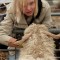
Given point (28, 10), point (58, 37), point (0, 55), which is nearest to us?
point (58, 37)

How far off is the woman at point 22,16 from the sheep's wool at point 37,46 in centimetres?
25

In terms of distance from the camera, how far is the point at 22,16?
2619 millimetres

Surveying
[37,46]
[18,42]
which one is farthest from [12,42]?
[37,46]

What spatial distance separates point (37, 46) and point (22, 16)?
557mm

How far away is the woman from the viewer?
2480 mm

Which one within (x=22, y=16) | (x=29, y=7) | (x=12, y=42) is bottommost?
(x=12, y=42)

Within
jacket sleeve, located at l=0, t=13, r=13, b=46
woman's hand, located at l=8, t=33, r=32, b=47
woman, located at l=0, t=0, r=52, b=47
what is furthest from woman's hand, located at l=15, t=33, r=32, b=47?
jacket sleeve, located at l=0, t=13, r=13, b=46

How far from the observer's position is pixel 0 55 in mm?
2842

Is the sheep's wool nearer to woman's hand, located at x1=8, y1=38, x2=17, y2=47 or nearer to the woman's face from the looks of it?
woman's hand, located at x1=8, y1=38, x2=17, y2=47

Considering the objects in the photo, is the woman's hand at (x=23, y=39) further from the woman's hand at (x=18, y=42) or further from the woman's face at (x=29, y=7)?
the woman's face at (x=29, y=7)

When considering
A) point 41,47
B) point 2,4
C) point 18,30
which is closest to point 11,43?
point 18,30

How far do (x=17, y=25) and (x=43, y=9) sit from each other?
13.2 inches

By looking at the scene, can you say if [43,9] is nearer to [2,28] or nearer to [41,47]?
[2,28]

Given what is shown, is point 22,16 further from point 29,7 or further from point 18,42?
point 18,42
